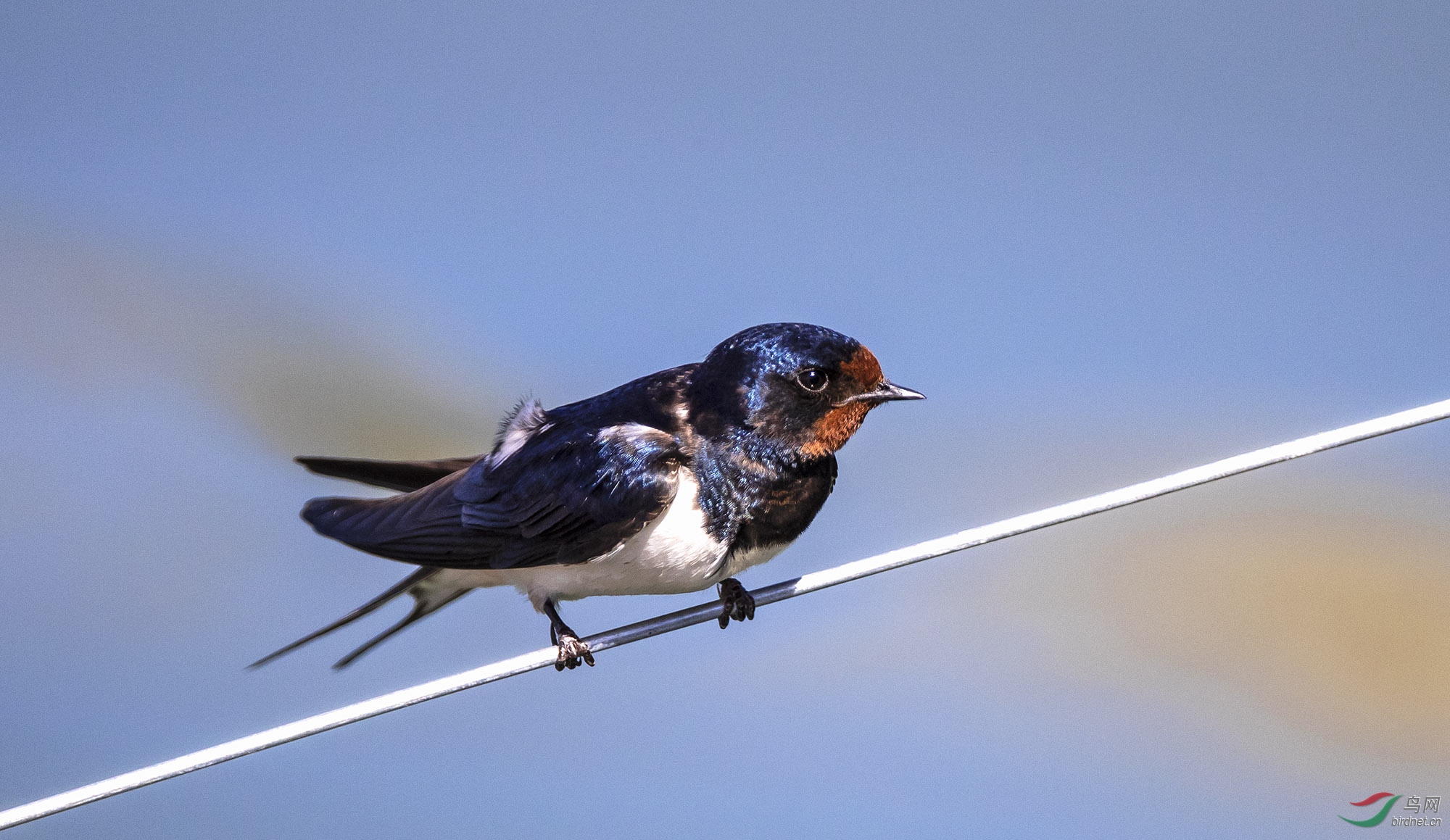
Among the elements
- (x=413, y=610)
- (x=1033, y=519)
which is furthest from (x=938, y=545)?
(x=413, y=610)

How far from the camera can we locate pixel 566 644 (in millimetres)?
1962

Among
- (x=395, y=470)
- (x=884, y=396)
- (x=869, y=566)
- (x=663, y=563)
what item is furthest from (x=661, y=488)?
(x=395, y=470)

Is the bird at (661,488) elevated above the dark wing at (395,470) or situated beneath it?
situated beneath

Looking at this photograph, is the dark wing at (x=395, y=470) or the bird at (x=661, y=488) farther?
the dark wing at (x=395, y=470)

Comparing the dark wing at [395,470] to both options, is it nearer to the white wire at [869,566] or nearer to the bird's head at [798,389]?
the bird's head at [798,389]

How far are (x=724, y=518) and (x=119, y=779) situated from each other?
0.83 m

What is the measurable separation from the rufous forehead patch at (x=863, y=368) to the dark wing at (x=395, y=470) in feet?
2.32

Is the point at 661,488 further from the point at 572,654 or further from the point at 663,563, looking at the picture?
the point at 572,654

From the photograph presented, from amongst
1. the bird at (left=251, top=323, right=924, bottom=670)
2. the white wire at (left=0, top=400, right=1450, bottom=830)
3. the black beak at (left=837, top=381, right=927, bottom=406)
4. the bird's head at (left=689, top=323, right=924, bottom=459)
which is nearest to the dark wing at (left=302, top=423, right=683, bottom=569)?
the bird at (left=251, top=323, right=924, bottom=670)

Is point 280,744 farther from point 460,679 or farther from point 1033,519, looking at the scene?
point 1033,519

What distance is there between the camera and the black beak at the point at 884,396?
1.90 meters

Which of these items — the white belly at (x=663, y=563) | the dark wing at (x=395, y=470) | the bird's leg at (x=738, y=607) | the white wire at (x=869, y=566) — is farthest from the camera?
the dark wing at (x=395, y=470)

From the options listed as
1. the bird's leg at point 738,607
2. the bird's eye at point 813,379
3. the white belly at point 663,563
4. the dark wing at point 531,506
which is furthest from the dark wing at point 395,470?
the bird's eye at point 813,379

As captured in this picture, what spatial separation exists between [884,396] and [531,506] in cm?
55
